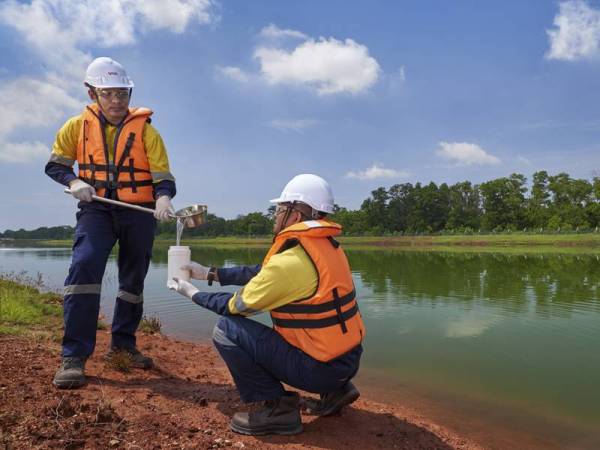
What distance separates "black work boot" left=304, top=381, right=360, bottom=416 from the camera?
11.2ft

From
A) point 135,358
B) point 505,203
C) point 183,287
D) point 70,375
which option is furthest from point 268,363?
point 505,203

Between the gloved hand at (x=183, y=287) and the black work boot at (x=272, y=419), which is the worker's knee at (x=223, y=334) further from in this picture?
the black work boot at (x=272, y=419)

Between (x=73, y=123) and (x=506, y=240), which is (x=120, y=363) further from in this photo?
(x=506, y=240)

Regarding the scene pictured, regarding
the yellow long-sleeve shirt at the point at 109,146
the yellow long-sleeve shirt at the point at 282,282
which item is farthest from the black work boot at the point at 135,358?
the yellow long-sleeve shirt at the point at 282,282

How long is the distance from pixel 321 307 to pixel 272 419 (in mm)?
857

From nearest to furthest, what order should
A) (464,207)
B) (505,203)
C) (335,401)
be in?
(335,401) < (505,203) < (464,207)

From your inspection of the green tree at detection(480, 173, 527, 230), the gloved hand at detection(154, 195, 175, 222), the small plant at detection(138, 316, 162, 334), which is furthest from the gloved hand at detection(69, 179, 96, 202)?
the green tree at detection(480, 173, 527, 230)

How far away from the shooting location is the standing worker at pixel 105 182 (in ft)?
12.4

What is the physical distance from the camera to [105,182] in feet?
13.1

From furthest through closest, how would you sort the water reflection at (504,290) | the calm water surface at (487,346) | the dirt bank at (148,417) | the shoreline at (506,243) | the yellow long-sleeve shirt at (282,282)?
1. the shoreline at (506,243)
2. the water reflection at (504,290)
3. the calm water surface at (487,346)
4. the yellow long-sleeve shirt at (282,282)
5. the dirt bank at (148,417)

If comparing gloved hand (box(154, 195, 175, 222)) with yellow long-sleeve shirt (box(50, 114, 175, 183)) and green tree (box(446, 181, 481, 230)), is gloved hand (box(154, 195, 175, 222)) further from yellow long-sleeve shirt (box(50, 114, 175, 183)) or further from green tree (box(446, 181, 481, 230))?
green tree (box(446, 181, 481, 230))

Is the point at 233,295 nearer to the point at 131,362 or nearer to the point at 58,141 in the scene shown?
the point at 131,362

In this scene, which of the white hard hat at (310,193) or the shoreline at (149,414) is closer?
the shoreline at (149,414)

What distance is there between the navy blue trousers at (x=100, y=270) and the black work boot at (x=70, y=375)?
60 mm
